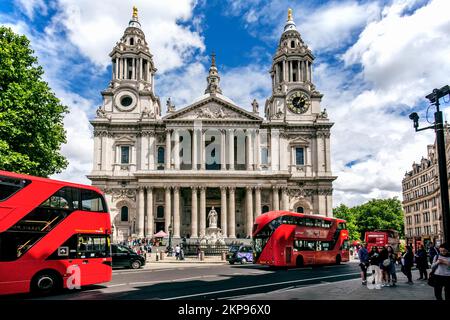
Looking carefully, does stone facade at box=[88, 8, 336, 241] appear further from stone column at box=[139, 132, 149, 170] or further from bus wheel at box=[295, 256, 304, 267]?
bus wheel at box=[295, 256, 304, 267]

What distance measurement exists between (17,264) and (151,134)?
143 ft

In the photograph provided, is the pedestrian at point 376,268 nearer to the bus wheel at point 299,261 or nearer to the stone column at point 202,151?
the bus wheel at point 299,261

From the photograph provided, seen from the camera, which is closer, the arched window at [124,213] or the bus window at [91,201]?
the bus window at [91,201]

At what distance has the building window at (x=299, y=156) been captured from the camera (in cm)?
5700

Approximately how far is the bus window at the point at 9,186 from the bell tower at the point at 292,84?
152 ft

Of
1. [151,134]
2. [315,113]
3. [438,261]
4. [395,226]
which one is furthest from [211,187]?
→ [395,226]

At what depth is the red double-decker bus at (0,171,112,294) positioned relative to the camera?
12242mm

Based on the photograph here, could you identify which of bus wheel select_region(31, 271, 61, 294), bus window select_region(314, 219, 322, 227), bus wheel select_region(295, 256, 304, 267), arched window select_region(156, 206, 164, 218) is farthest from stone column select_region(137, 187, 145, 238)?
bus wheel select_region(31, 271, 61, 294)

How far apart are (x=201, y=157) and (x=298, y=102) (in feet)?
56.6

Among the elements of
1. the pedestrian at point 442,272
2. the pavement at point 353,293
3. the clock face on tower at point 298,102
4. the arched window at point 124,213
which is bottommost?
the pavement at point 353,293

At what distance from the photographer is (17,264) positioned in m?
12.4

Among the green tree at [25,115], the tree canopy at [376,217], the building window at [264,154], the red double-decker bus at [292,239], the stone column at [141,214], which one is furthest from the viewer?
the tree canopy at [376,217]

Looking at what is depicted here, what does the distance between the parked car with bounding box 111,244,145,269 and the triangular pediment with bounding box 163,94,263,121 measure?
99.4 ft

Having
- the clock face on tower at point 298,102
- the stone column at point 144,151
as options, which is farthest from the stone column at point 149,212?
the clock face on tower at point 298,102
